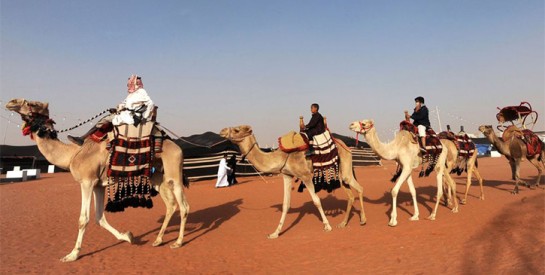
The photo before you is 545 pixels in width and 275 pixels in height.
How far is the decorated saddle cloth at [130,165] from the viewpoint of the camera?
6848mm

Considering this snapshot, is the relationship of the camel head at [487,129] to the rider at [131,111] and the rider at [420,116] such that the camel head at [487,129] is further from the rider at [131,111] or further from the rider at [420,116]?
the rider at [131,111]

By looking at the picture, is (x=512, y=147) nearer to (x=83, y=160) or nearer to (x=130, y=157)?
(x=130, y=157)

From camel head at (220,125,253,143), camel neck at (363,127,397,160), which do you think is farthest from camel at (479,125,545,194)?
camel head at (220,125,253,143)

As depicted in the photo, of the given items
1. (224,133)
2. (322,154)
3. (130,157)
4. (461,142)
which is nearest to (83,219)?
(130,157)

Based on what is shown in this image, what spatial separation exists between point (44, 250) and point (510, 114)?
16119 mm

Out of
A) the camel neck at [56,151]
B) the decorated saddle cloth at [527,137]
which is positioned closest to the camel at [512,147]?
the decorated saddle cloth at [527,137]

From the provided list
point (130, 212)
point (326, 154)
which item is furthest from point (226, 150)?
point (326, 154)

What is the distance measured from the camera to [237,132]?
25.6 ft

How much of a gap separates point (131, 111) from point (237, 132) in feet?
7.09

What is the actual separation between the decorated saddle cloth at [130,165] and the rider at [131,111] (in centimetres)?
17

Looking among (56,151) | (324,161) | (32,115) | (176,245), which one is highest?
(32,115)

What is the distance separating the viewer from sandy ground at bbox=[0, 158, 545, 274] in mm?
5473

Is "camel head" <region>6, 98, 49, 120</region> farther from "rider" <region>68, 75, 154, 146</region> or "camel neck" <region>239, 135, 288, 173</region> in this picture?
"camel neck" <region>239, 135, 288, 173</region>

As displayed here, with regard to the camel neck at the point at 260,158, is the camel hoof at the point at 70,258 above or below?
below
